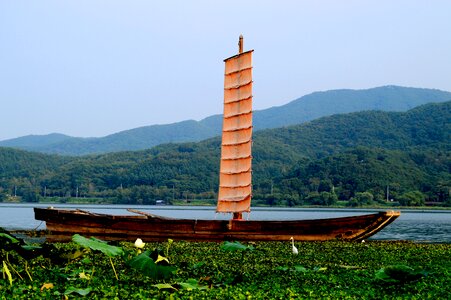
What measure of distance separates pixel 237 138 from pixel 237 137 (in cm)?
4

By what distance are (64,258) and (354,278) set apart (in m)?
5.01

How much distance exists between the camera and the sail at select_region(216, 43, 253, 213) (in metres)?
24.6

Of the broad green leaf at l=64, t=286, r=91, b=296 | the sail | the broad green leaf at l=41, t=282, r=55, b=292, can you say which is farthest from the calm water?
the broad green leaf at l=64, t=286, r=91, b=296

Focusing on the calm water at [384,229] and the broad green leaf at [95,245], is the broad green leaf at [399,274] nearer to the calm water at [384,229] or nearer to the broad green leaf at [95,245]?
the broad green leaf at [95,245]

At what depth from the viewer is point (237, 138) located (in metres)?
25.0

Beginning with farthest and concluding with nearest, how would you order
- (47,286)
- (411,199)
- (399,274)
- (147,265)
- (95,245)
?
(411,199) → (399,274) → (147,265) → (95,245) → (47,286)

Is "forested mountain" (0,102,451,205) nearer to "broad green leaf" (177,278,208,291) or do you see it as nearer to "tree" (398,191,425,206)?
"tree" (398,191,425,206)

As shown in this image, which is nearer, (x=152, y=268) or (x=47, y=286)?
(x=47, y=286)

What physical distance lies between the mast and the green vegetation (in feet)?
33.3

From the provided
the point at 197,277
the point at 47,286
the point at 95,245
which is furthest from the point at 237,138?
the point at 47,286

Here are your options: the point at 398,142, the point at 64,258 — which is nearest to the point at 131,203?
the point at 398,142

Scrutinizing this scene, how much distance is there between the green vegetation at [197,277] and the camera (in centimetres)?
912

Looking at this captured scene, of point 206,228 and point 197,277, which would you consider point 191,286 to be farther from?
point 206,228

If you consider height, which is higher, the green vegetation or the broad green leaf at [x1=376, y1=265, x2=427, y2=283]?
the broad green leaf at [x1=376, y1=265, x2=427, y2=283]
